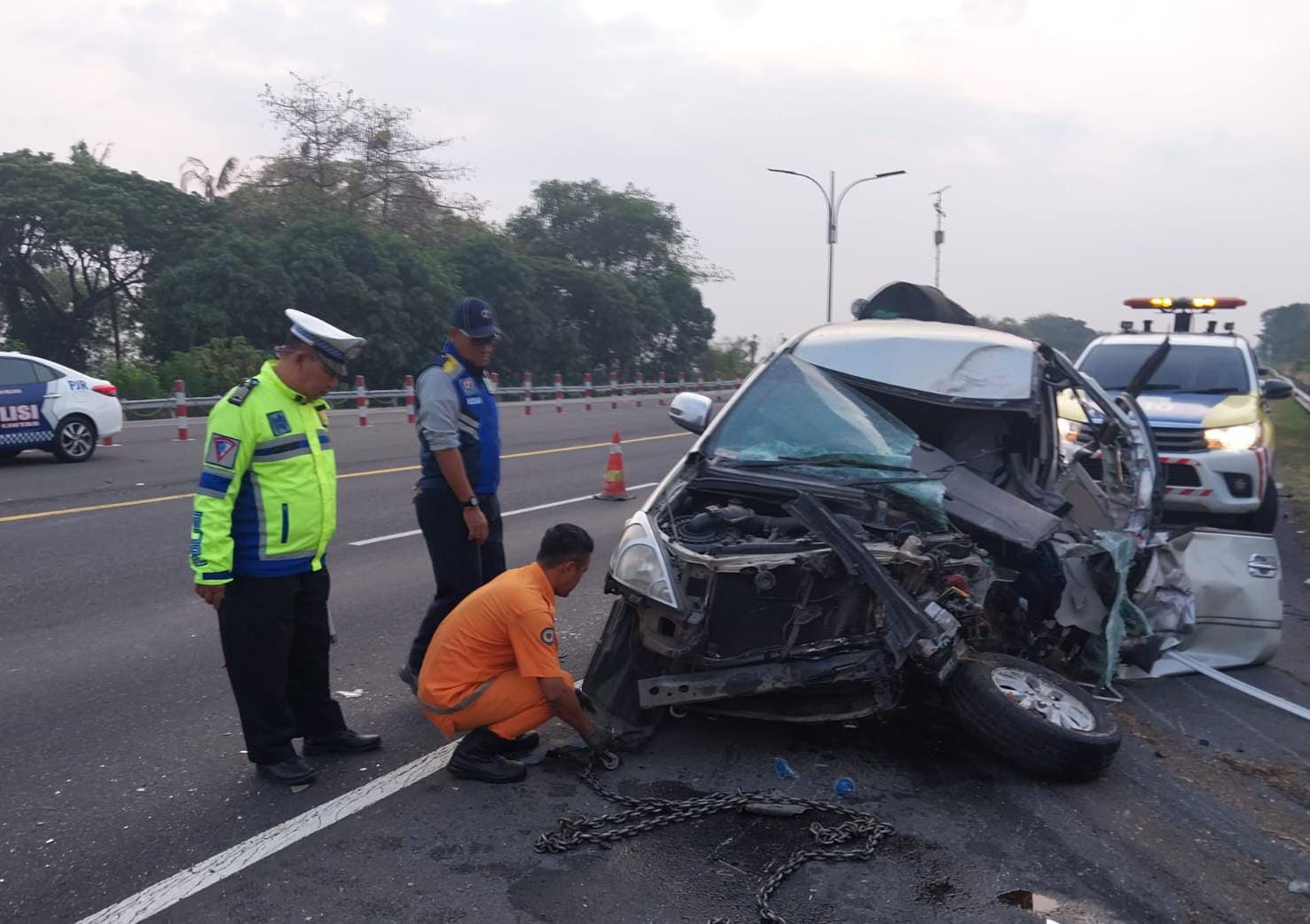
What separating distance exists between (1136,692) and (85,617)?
20.1 feet

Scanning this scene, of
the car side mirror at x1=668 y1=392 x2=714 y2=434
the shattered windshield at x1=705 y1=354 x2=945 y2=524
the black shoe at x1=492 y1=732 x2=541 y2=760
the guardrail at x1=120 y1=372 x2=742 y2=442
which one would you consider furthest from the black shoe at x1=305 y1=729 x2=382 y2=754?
the guardrail at x1=120 y1=372 x2=742 y2=442

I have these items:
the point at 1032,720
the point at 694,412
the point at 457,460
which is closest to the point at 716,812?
the point at 1032,720

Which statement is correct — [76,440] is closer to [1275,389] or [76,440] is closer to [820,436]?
[820,436]

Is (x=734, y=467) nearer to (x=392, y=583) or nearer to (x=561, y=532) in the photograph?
(x=561, y=532)

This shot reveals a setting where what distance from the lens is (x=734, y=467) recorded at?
5.08 m

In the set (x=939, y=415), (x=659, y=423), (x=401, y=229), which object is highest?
(x=401, y=229)

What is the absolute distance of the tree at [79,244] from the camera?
81.2ft

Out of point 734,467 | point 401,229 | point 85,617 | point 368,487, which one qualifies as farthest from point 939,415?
point 401,229

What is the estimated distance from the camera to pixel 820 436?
5.23 m

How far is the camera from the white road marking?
324cm

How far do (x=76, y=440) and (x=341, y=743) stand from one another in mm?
10822

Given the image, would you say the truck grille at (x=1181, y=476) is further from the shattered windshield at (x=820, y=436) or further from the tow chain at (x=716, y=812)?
the tow chain at (x=716, y=812)

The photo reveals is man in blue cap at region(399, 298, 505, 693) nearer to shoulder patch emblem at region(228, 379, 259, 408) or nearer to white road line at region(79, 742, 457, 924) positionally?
white road line at region(79, 742, 457, 924)

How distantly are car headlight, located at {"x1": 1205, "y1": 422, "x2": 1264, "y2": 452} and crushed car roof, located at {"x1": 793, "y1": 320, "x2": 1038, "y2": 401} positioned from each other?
377 cm
